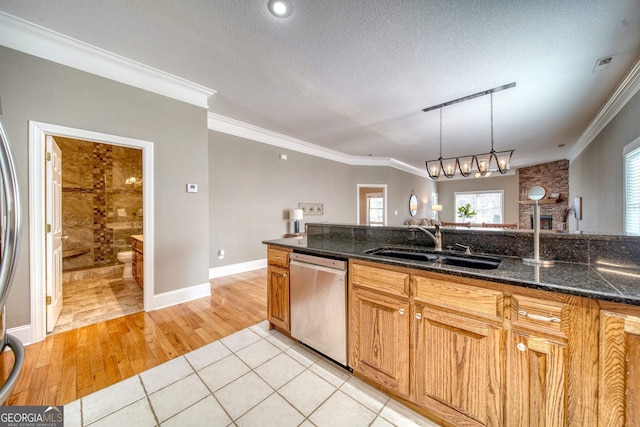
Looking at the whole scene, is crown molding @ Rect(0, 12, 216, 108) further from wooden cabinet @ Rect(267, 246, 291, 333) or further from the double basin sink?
the double basin sink

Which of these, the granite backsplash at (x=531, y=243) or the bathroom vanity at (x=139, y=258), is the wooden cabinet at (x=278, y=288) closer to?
the granite backsplash at (x=531, y=243)

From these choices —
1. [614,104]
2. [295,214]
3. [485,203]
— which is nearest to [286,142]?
[295,214]

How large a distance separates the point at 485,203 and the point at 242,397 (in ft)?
34.6

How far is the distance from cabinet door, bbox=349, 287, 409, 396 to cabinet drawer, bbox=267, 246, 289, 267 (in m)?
0.74

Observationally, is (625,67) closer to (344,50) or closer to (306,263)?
(344,50)

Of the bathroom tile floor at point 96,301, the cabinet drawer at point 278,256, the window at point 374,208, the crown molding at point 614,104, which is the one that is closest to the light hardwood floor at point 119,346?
the bathroom tile floor at point 96,301

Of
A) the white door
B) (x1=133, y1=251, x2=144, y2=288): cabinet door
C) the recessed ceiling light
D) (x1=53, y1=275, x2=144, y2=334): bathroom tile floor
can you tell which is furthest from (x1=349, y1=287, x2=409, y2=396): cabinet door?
(x1=133, y1=251, x2=144, y2=288): cabinet door

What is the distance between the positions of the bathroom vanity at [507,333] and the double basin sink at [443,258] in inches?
1.6

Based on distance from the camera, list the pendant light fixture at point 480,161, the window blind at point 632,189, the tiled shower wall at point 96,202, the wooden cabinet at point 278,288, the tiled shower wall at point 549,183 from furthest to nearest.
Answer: the tiled shower wall at point 549,183 → the tiled shower wall at point 96,202 → the pendant light fixture at point 480,161 → the window blind at point 632,189 → the wooden cabinet at point 278,288

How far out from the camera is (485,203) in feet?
30.3

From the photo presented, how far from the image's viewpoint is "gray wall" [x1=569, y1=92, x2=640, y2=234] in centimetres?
282

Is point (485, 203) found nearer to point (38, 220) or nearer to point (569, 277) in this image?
point (569, 277)

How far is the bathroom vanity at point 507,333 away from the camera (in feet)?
3.10

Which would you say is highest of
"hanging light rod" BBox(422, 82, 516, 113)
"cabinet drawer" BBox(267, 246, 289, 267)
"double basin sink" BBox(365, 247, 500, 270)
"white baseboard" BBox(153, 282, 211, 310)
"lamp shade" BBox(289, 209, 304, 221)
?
"hanging light rod" BBox(422, 82, 516, 113)
